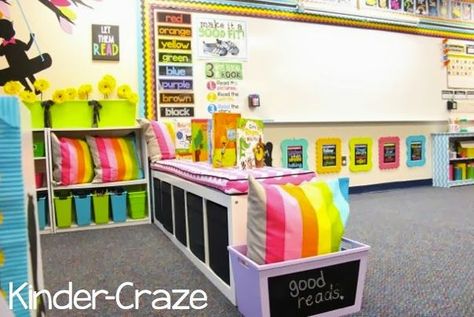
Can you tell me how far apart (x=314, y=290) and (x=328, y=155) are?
9.74 ft

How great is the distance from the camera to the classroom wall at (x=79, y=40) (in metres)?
3.00

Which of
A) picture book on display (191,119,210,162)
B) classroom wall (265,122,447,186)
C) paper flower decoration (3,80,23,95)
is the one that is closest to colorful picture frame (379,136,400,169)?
classroom wall (265,122,447,186)

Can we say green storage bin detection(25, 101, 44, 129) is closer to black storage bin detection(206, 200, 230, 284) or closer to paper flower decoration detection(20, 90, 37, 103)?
paper flower decoration detection(20, 90, 37, 103)

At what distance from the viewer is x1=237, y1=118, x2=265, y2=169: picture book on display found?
1854mm

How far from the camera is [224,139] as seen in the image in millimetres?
1890

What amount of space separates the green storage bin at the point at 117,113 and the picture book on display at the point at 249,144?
1.50m

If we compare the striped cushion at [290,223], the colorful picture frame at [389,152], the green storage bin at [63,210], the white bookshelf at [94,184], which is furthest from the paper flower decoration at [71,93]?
the colorful picture frame at [389,152]

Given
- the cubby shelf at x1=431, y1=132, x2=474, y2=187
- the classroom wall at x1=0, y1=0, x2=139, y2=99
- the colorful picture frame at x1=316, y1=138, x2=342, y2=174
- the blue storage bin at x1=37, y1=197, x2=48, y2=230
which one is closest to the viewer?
the blue storage bin at x1=37, y1=197, x2=48, y2=230

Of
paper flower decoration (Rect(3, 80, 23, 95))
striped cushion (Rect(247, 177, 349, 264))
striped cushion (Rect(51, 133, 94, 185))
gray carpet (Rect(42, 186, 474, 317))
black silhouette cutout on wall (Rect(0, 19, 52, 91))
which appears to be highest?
black silhouette cutout on wall (Rect(0, 19, 52, 91))

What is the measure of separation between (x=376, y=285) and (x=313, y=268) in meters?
0.53

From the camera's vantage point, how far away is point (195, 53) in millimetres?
Result: 3457

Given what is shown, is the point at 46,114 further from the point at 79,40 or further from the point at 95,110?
the point at 79,40

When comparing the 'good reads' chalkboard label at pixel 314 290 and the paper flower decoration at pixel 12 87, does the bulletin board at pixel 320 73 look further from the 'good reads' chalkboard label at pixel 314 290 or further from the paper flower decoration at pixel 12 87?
the 'good reads' chalkboard label at pixel 314 290

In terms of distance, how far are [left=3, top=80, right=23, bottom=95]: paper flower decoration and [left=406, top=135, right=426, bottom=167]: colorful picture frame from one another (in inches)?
162
